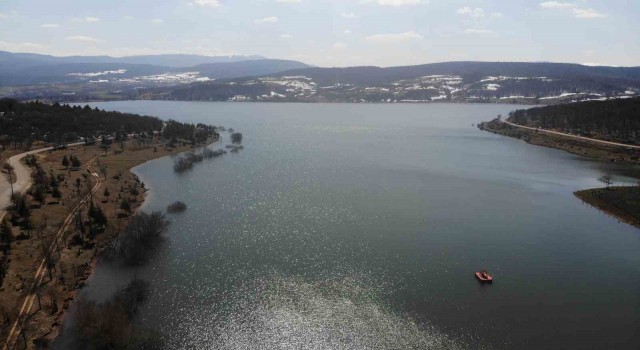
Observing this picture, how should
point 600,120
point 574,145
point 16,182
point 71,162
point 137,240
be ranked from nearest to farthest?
point 137,240 < point 16,182 < point 71,162 < point 574,145 < point 600,120

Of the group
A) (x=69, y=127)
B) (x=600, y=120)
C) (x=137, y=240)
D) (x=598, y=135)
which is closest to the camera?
(x=137, y=240)

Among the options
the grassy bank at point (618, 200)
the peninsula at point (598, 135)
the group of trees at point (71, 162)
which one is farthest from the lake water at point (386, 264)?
the group of trees at point (71, 162)

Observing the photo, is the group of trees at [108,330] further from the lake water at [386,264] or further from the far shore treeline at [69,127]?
the far shore treeline at [69,127]

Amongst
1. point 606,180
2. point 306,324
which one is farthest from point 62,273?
point 606,180

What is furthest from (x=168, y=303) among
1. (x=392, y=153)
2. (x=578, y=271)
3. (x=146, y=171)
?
(x=392, y=153)

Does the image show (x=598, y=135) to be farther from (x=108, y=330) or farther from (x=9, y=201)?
(x=9, y=201)

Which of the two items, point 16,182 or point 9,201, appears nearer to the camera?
point 9,201

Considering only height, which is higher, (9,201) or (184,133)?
(184,133)

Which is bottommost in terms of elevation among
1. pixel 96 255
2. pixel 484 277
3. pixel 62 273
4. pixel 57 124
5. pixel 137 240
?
pixel 96 255
